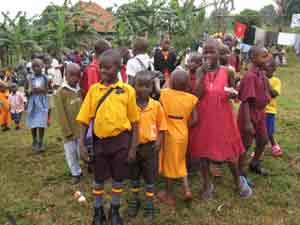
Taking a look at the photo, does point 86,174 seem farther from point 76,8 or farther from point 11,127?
point 76,8

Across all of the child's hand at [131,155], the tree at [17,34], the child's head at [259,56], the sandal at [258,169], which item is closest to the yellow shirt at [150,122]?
the child's hand at [131,155]

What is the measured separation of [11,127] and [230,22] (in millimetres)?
19596

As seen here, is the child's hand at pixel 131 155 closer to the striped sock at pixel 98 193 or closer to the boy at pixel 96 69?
the striped sock at pixel 98 193

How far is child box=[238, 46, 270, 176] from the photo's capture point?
3668 mm

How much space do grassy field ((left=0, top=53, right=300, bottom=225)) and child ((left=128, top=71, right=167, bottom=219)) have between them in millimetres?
287

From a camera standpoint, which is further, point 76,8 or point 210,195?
point 76,8

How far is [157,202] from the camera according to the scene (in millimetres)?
3717

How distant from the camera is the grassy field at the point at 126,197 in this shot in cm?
339

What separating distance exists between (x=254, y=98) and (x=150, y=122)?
3.84ft

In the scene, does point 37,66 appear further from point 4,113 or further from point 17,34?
point 17,34

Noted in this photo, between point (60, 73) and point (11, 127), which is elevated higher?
point (60, 73)

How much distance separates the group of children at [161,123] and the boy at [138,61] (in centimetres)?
50

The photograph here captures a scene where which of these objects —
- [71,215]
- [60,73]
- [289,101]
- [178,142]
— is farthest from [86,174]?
[60,73]

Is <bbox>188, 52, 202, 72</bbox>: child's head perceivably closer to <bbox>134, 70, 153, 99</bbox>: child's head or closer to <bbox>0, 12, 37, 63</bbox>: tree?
<bbox>134, 70, 153, 99</bbox>: child's head
